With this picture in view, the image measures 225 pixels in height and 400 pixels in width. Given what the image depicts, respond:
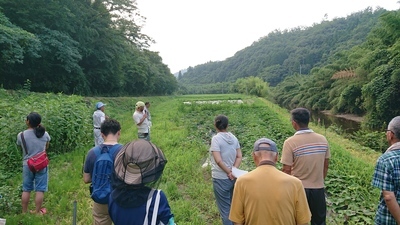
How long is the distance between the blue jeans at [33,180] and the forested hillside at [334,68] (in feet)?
71.0

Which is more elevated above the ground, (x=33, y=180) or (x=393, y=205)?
(x=393, y=205)

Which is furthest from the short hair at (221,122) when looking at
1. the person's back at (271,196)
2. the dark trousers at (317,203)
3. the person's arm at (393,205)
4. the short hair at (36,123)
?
the short hair at (36,123)

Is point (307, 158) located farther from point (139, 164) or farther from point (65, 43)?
point (65, 43)

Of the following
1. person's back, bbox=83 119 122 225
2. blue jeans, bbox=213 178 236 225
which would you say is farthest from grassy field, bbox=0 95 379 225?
person's back, bbox=83 119 122 225

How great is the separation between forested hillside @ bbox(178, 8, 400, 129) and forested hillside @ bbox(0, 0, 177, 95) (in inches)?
861

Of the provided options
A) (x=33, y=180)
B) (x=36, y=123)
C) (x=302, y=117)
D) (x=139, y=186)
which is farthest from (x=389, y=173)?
(x=33, y=180)

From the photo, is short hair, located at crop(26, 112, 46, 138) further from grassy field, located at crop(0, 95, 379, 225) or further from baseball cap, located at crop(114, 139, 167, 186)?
baseball cap, located at crop(114, 139, 167, 186)

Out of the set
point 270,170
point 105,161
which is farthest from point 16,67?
point 270,170

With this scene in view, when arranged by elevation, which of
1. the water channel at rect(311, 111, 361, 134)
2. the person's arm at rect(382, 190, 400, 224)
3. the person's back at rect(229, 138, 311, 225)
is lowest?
the water channel at rect(311, 111, 361, 134)

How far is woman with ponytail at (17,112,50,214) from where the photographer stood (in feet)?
14.2

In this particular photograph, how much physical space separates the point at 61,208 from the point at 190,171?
3.08 meters

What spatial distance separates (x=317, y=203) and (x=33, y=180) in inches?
160

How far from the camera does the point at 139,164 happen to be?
6.38ft

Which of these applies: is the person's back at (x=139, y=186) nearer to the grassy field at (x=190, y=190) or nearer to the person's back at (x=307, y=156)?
the person's back at (x=307, y=156)
